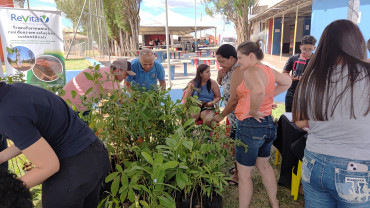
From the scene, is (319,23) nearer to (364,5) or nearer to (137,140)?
(364,5)

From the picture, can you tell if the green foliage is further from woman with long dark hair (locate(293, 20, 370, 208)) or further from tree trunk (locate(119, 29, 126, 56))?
tree trunk (locate(119, 29, 126, 56))

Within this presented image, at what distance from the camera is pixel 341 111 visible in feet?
3.58

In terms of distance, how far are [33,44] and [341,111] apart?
4.59 meters

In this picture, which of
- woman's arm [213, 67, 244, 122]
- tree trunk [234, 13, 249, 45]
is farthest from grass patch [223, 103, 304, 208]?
tree trunk [234, 13, 249, 45]

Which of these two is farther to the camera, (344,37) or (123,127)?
(123,127)

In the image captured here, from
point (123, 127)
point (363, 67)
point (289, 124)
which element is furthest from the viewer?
point (289, 124)

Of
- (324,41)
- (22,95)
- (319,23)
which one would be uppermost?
(319,23)

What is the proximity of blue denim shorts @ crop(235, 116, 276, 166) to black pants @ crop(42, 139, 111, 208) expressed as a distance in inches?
41.8

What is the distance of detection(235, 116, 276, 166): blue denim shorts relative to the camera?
1837 mm

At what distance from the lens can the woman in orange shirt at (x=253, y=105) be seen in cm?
172

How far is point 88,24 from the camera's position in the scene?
11359 mm

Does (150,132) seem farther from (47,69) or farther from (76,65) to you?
(76,65)

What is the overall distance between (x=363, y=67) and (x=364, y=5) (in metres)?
7.14

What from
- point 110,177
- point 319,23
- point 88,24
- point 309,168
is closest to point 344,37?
point 309,168
